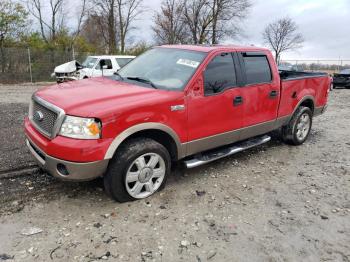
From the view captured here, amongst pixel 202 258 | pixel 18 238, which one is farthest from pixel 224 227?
pixel 18 238

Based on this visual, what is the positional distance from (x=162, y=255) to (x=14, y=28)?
21.9 metres

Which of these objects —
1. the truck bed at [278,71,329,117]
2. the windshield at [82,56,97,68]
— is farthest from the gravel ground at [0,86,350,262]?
the windshield at [82,56,97,68]

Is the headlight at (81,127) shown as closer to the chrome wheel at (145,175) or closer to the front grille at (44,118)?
the front grille at (44,118)

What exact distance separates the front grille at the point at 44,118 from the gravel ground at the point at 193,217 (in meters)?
0.86

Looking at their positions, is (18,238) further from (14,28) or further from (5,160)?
(14,28)

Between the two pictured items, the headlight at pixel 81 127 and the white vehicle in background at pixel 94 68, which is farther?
the white vehicle in background at pixel 94 68

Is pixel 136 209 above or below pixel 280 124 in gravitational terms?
below

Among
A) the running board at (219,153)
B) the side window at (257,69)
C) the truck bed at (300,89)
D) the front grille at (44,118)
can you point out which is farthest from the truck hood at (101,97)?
the truck bed at (300,89)

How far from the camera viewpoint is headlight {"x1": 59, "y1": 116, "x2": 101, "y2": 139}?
332cm

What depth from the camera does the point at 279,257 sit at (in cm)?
304

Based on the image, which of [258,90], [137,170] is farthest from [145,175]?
[258,90]

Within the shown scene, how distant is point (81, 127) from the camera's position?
3.33 meters

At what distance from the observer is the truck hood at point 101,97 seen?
340 cm

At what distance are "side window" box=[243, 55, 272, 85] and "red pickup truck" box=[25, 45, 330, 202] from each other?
0.02 m
